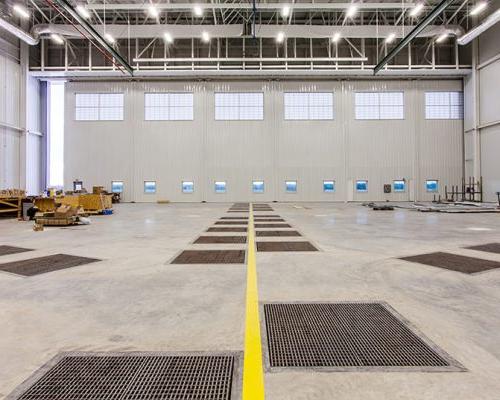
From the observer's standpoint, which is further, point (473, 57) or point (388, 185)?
point (388, 185)

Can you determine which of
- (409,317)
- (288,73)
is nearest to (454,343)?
(409,317)

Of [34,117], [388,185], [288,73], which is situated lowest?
[388,185]

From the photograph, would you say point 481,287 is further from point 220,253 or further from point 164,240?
point 164,240

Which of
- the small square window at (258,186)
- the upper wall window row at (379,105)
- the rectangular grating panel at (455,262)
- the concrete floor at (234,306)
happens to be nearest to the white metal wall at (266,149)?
the small square window at (258,186)

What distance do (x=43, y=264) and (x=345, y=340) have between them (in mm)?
5180

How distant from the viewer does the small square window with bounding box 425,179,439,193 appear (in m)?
27.6

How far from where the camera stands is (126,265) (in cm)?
513

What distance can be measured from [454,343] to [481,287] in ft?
6.42

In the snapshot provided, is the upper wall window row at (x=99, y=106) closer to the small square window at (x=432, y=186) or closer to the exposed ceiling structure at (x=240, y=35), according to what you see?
the exposed ceiling structure at (x=240, y=35)

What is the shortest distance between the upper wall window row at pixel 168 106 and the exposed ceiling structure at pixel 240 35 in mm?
2312

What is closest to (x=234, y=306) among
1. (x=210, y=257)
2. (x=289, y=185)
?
(x=210, y=257)

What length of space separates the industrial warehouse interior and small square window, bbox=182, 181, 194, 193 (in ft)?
0.60

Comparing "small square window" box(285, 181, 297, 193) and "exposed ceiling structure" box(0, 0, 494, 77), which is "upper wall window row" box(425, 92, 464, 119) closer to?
"exposed ceiling structure" box(0, 0, 494, 77)

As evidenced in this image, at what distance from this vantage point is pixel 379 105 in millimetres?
27844
